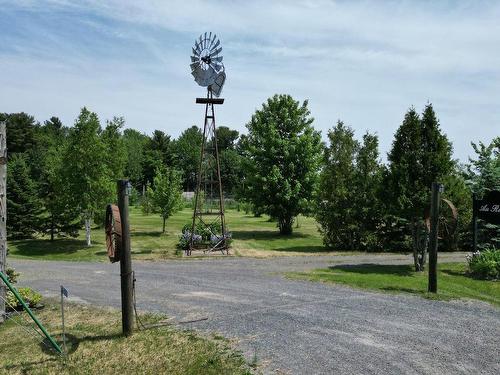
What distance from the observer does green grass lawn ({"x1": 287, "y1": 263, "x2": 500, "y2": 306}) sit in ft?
53.5

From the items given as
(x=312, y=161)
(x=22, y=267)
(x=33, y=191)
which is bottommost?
(x=22, y=267)

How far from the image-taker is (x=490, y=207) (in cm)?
2334

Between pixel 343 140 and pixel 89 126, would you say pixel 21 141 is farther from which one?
pixel 343 140

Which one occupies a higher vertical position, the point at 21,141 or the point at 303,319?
the point at 21,141

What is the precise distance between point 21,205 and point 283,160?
793 inches

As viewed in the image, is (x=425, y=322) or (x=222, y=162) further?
(x=222, y=162)

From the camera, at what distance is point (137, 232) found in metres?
38.0

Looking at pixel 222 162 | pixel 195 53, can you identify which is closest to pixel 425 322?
pixel 195 53

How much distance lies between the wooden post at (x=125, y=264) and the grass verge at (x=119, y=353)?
1.12ft

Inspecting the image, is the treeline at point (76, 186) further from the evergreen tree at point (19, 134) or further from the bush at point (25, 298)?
the evergreen tree at point (19, 134)

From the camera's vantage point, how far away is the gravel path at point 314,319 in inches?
363

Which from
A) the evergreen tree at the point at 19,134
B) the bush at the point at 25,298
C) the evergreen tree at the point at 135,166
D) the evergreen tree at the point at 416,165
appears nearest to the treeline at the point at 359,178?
the evergreen tree at the point at 416,165

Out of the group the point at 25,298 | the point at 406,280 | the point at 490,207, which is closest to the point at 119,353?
the point at 25,298

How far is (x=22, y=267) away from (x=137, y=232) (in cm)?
1497
